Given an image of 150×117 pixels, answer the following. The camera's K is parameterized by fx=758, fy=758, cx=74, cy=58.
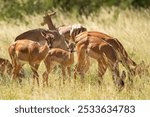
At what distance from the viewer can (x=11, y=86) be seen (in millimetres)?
11453

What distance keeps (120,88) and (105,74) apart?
1130 mm

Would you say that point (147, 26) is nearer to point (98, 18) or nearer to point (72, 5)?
point (98, 18)

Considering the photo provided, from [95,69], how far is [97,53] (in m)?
1.03

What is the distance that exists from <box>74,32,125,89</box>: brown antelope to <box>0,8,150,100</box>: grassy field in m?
0.20

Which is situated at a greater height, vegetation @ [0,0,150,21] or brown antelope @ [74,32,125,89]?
vegetation @ [0,0,150,21]

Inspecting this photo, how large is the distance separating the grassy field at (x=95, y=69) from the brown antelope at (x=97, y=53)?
0.20 metres

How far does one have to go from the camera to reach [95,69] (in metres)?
12.7

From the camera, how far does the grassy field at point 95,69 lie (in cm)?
1087

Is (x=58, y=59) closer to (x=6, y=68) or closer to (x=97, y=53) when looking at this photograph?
Result: (x=97, y=53)

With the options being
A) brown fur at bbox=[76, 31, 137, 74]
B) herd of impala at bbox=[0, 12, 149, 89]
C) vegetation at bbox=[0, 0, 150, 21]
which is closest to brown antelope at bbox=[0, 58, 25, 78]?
herd of impala at bbox=[0, 12, 149, 89]

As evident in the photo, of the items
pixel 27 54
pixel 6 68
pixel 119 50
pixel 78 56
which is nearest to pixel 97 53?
pixel 78 56

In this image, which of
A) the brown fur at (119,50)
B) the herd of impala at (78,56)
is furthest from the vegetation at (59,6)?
the brown fur at (119,50)

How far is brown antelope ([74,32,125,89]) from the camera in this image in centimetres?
1159

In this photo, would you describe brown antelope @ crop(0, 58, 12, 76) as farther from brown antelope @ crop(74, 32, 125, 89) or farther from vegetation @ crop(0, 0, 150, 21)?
vegetation @ crop(0, 0, 150, 21)
